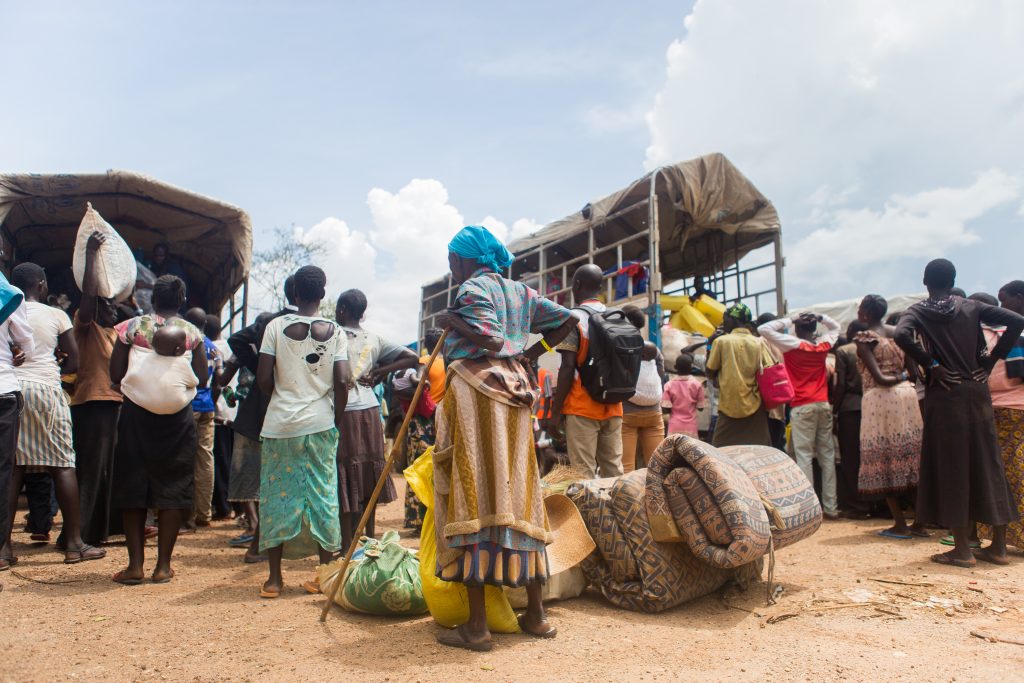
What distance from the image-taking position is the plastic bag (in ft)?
14.2

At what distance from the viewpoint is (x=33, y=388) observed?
165 inches

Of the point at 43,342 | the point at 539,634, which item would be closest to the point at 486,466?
the point at 539,634

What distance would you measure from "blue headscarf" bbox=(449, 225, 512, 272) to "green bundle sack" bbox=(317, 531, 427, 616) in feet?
4.76

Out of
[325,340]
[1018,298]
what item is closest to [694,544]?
[325,340]

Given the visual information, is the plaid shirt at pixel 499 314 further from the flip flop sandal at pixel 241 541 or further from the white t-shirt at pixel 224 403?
the white t-shirt at pixel 224 403

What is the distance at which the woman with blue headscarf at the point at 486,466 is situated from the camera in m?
2.68

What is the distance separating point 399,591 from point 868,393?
4377mm

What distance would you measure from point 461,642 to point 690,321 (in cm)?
874

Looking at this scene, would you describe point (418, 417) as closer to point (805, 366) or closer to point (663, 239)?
point (805, 366)

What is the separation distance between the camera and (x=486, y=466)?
276 cm

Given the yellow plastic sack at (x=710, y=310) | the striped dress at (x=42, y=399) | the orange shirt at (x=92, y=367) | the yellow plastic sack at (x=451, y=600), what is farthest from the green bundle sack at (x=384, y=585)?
the yellow plastic sack at (x=710, y=310)

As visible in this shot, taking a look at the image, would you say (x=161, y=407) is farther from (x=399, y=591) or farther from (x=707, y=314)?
(x=707, y=314)

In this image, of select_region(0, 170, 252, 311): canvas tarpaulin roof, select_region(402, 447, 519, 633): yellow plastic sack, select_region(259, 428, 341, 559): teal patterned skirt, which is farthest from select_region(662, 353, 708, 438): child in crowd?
select_region(0, 170, 252, 311): canvas tarpaulin roof

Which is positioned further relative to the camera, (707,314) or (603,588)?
(707,314)
